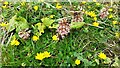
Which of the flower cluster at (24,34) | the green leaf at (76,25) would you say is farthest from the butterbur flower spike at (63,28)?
the flower cluster at (24,34)

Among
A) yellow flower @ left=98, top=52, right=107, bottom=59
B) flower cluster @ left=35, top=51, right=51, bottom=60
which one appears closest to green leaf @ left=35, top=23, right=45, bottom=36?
flower cluster @ left=35, top=51, right=51, bottom=60

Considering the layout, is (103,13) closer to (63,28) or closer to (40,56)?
(63,28)

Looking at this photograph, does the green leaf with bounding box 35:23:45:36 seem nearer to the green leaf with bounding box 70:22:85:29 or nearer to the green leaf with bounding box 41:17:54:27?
the green leaf with bounding box 41:17:54:27

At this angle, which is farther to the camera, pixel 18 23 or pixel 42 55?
pixel 18 23

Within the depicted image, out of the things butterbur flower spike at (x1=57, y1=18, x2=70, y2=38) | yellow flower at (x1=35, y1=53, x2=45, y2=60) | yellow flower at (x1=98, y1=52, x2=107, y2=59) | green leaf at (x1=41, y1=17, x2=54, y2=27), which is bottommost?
yellow flower at (x1=98, y1=52, x2=107, y2=59)

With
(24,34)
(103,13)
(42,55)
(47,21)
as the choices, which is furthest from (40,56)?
(103,13)

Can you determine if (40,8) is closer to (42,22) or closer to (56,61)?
(42,22)

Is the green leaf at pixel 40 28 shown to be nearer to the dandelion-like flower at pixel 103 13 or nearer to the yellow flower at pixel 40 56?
the yellow flower at pixel 40 56

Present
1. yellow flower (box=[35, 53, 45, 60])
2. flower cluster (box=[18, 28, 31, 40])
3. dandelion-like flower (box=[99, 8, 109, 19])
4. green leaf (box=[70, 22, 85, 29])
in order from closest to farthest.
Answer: yellow flower (box=[35, 53, 45, 60]) < flower cluster (box=[18, 28, 31, 40]) < green leaf (box=[70, 22, 85, 29]) < dandelion-like flower (box=[99, 8, 109, 19])
